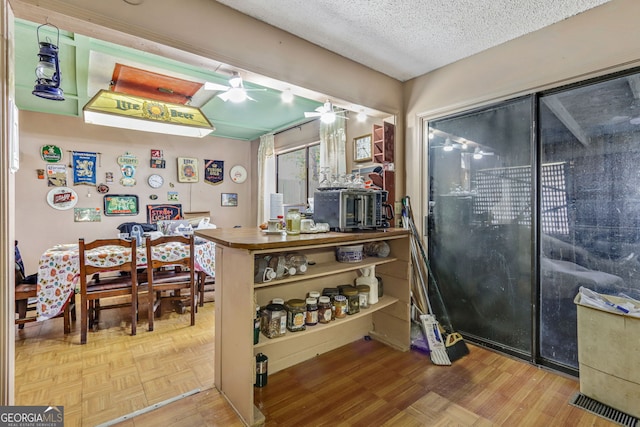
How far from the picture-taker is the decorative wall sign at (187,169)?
17.0 feet

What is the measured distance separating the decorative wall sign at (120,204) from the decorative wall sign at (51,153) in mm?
784

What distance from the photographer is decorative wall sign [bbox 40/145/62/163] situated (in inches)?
164

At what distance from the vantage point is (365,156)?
3.49m

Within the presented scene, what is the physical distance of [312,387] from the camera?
196cm

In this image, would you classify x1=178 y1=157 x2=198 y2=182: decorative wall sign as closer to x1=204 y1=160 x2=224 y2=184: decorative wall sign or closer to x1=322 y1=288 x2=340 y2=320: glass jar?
x1=204 y1=160 x2=224 y2=184: decorative wall sign

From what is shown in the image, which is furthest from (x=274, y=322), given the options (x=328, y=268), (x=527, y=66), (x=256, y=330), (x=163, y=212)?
(x=163, y=212)

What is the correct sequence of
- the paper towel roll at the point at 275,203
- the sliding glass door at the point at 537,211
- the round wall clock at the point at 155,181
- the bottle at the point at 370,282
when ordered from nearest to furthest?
1. the sliding glass door at the point at 537,211
2. the bottle at the point at 370,282
3. the paper towel roll at the point at 275,203
4. the round wall clock at the point at 155,181

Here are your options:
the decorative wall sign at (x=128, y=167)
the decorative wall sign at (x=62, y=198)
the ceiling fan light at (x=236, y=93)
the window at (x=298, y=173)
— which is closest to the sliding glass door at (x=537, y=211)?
the ceiling fan light at (x=236, y=93)

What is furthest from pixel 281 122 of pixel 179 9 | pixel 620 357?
pixel 620 357

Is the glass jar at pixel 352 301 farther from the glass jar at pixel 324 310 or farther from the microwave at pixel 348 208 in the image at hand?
the microwave at pixel 348 208

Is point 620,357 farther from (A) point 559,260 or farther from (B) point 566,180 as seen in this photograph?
(B) point 566,180

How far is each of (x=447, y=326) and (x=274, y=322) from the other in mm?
1746

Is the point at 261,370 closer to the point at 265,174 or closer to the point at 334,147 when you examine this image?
the point at 334,147

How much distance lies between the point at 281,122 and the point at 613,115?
12.7 feet
